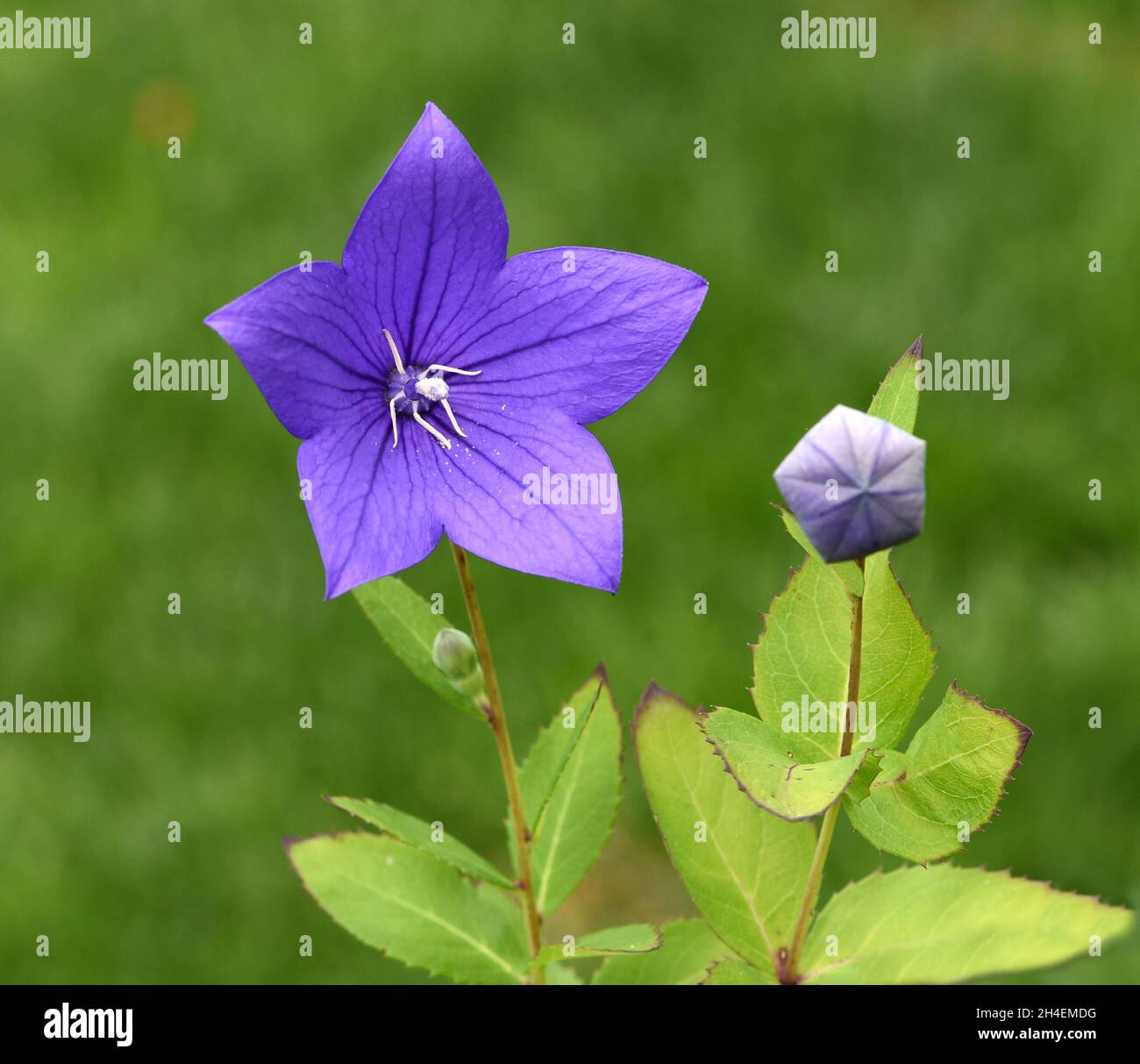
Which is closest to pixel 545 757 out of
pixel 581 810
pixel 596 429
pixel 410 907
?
pixel 581 810

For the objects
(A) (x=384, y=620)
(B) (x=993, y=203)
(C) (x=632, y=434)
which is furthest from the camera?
(B) (x=993, y=203)

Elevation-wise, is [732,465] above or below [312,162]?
below

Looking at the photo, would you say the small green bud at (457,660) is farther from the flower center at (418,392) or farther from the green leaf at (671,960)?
the green leaf at (671,960)
